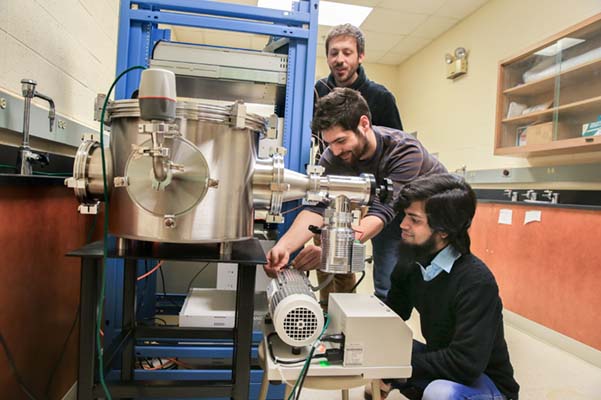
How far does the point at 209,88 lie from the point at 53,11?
0.58 m

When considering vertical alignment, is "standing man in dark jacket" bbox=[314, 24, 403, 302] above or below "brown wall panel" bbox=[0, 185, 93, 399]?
above

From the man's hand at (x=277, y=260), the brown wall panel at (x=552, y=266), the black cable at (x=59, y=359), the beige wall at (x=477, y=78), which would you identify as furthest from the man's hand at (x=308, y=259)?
the beige wall at (x=477, y=78)

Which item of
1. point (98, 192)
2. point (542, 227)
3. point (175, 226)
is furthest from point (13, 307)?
point (542, 227)

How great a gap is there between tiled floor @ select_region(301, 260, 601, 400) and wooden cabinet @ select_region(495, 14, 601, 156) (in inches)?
46.9

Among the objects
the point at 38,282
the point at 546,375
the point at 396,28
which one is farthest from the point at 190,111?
the point at 396,28

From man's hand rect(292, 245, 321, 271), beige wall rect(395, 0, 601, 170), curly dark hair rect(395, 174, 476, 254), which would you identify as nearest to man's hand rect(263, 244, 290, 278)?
man's hand rect(292, 245, 321, 271)

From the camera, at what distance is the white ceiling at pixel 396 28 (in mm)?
3390

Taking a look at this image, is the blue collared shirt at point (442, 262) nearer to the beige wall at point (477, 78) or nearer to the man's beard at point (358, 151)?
the man's beard at point (358, 151)

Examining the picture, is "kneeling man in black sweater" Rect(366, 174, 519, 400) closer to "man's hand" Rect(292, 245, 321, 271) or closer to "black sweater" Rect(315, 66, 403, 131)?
"man's hand" Rect(292, 245, 321, 271)

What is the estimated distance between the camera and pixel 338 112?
1.26 metres

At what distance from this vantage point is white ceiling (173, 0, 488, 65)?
3.39 m

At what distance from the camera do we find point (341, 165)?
1.44 meters

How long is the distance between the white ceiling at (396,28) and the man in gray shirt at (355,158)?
1.94 meters

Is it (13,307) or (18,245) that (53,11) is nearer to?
(18,245)
